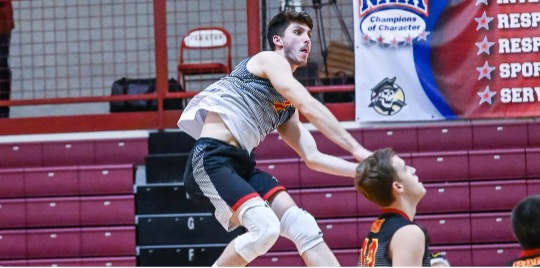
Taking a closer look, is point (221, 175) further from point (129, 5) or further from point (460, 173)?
point (129, 5)

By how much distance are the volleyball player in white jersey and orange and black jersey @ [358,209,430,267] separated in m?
0.95

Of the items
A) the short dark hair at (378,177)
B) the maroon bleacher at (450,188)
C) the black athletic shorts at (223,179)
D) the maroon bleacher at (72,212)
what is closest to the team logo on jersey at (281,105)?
the black athletic shorts at (223,179)

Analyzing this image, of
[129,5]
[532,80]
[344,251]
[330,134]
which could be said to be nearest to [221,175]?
[330,134]

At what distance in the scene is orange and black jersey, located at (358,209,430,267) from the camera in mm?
3846

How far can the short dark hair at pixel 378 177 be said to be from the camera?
12.9 ft

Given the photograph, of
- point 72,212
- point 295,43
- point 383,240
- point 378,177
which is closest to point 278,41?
point 295,43

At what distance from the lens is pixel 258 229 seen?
4887 mm

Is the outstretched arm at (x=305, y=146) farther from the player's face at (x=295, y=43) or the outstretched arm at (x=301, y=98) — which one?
the player's face at (x=295, y=43)

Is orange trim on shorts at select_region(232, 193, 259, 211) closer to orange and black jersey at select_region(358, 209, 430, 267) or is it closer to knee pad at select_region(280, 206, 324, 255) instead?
knee pad at select_region(280, 206, 324, 255)

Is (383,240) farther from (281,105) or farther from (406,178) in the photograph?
(281,105)

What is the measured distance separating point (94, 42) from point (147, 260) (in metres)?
A: 2.43

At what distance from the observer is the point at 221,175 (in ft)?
16.5

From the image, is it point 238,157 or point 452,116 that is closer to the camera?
point 238,157

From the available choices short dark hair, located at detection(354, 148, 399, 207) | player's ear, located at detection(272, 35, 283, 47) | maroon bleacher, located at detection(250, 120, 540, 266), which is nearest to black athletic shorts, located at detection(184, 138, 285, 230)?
player's ear, located at detection(272, 35, 283, 47)
